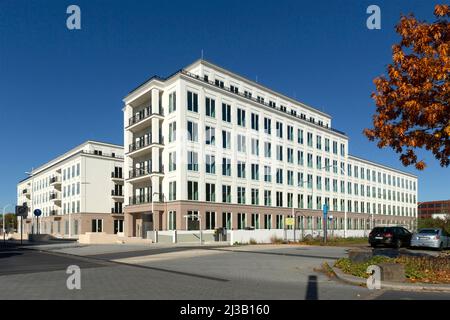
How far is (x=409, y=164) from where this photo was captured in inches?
544

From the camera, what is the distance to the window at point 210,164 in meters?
46.9

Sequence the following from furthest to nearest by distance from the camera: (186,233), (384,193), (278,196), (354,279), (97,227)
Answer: (384,193), (97,227), (278,196), (186,233), (354,279)

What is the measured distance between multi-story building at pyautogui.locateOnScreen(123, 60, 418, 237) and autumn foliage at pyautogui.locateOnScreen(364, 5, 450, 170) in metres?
31.5

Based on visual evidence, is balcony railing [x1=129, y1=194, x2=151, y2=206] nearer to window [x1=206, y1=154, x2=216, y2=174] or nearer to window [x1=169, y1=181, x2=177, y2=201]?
window [x1=169, y1=181, x2=177, y2=201]

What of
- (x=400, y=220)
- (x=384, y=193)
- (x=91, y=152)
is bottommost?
(x=400, y=220)

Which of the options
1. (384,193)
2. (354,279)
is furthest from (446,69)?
(384,193)

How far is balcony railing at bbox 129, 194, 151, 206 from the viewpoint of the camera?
4846cm

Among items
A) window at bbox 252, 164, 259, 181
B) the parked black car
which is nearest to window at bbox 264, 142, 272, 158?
window at bbox 252, 164, 259, 181

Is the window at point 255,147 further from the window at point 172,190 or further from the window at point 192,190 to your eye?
the window at point 172,190

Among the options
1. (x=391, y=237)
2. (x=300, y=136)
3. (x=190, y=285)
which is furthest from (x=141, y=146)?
(x=190, y=285)

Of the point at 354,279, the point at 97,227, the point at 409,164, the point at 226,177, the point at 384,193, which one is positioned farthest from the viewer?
the point at 384,193

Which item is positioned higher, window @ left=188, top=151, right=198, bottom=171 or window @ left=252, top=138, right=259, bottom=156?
window @ left=252, top=138, right=259, bottom=156
